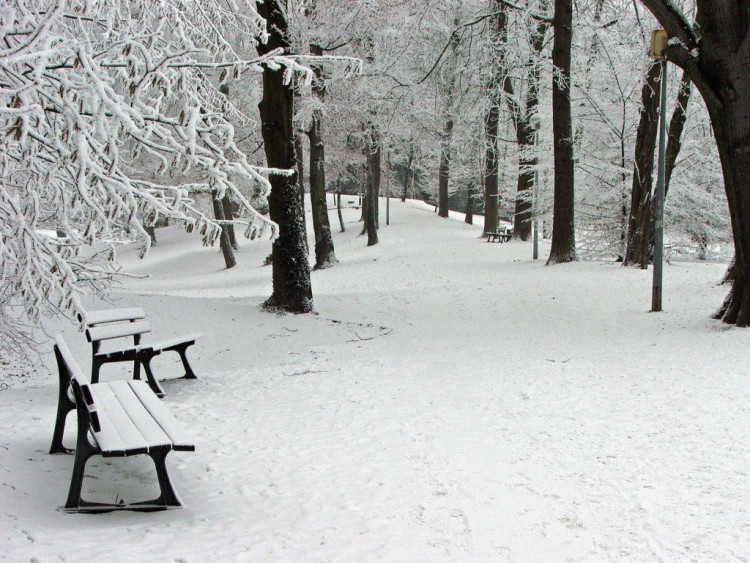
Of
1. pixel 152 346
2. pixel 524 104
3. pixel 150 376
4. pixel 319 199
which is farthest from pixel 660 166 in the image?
pixel 524 104

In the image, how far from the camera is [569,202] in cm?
1478

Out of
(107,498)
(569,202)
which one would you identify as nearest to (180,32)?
(107,498)

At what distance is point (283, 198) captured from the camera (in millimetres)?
10172

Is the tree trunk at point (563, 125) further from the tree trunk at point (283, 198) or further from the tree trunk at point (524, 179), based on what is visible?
the tree trunk at point (283, 198)

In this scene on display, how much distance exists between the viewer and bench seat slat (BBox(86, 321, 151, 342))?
6.16m

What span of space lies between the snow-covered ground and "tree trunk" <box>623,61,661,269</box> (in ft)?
11.3

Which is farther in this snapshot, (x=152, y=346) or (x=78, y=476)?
(x=152, y=346)

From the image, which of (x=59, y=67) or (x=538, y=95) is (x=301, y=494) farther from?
(x=538, y=95)

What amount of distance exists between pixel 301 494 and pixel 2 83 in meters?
2.81

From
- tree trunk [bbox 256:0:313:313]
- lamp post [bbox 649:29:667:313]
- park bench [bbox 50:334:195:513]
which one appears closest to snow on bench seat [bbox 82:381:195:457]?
park bench [bbox 50:334:195:513]

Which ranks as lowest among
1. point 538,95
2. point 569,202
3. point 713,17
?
point 569,202

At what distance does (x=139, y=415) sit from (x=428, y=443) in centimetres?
211

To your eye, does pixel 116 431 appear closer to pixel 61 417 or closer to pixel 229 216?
pixel 61 417

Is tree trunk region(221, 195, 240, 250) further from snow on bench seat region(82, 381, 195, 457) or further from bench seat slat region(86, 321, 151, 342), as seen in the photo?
snow on bench seat region(82, 381, 195, 457)
